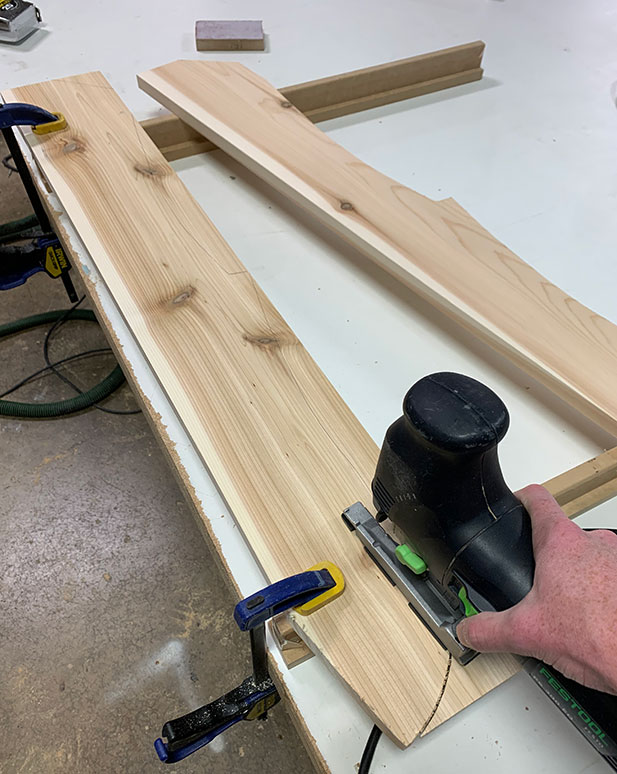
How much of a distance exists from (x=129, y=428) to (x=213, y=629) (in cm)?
64

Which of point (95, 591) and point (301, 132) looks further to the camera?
point (95, 591)

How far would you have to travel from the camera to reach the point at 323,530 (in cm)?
67

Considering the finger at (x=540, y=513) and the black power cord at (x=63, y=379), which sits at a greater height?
the finger at (x=540, y=513)

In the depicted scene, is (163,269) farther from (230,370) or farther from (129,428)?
(129,428)

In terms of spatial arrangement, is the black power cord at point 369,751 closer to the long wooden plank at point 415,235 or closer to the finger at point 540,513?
the finger at point 540,513

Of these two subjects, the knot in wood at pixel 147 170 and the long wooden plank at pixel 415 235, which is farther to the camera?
the knot in wood at pixel 147 170

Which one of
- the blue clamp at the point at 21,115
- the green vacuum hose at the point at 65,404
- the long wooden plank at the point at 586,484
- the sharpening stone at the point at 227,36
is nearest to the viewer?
the long wooden plank at the point at 586,484

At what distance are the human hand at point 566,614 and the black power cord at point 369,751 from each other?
0.44 feet

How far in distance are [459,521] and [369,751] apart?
0.25m

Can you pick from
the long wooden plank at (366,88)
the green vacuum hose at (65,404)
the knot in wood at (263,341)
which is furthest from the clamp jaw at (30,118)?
the green vacuum hose at (65,404)

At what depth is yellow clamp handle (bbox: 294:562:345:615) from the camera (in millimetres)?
602

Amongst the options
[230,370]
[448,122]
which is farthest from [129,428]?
[448,122]

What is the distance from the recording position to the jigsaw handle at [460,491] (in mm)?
500

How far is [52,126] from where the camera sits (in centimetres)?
116
